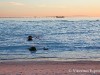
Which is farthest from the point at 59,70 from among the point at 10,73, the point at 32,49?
the point at 32,49

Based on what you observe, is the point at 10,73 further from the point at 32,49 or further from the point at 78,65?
the point at 32,49

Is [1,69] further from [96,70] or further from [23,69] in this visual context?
[96,70]

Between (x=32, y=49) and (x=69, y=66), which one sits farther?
(x=32, y=49)

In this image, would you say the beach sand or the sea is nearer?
the beach sand

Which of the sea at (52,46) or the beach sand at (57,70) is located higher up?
the beach sand at (57,70)

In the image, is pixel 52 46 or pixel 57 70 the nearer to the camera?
pixel 57 70

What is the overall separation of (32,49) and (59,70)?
13.6 meters

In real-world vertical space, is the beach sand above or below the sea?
above

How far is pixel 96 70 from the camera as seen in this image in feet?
56.5

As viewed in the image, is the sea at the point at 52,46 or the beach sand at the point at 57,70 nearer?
the beach sand at the point at 57,70

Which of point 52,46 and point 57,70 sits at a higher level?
point 57,70

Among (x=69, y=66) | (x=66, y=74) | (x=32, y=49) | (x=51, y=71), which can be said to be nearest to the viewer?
(x=66, y=74)

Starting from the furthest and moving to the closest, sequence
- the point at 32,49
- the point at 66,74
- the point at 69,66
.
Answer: the point at 32,49 → the point at 69,66 → the point at 66,74

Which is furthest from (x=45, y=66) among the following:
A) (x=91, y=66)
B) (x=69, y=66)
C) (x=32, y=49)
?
(x=32, y=49)
